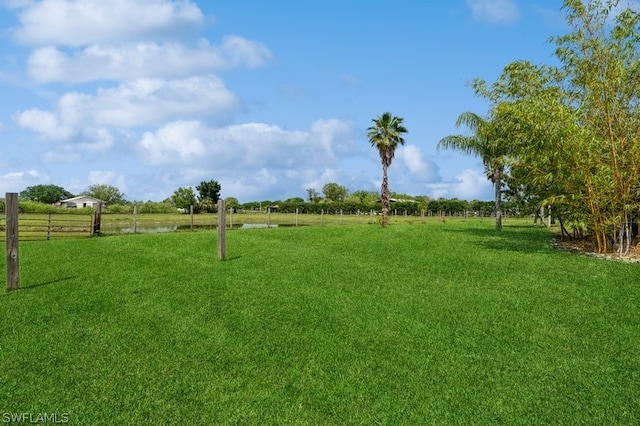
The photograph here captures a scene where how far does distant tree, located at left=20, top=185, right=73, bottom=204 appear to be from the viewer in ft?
358

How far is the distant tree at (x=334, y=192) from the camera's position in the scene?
11562 centimetres

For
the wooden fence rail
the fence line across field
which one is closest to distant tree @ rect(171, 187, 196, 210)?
the fence line across field

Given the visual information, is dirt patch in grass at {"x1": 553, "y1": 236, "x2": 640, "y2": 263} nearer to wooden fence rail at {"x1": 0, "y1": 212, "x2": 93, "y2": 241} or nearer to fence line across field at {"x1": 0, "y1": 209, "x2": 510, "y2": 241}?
fence line across field at {"x1": 0, "y1": 209, "x2": 510, "y2": 241}

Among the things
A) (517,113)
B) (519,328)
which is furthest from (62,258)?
(517,113)

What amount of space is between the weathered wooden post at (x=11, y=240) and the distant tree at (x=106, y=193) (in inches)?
4473

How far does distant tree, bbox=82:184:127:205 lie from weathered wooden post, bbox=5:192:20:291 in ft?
373

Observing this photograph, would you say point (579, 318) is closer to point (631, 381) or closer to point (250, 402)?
point (631, 381)

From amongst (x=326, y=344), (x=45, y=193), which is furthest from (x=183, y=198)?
(x=326, y=344)

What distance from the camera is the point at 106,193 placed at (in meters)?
117

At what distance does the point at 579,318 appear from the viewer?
7605mm

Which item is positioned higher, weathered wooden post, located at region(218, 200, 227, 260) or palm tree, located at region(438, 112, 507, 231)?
palm tree, located at region(438, 112, 507, 231)

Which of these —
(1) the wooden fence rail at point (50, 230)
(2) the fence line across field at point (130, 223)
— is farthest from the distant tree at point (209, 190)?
(1) the wooden fence rail at point (50, 230)

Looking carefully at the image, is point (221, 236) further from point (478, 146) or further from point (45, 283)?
point (478, 146)

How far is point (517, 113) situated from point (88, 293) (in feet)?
42.9
